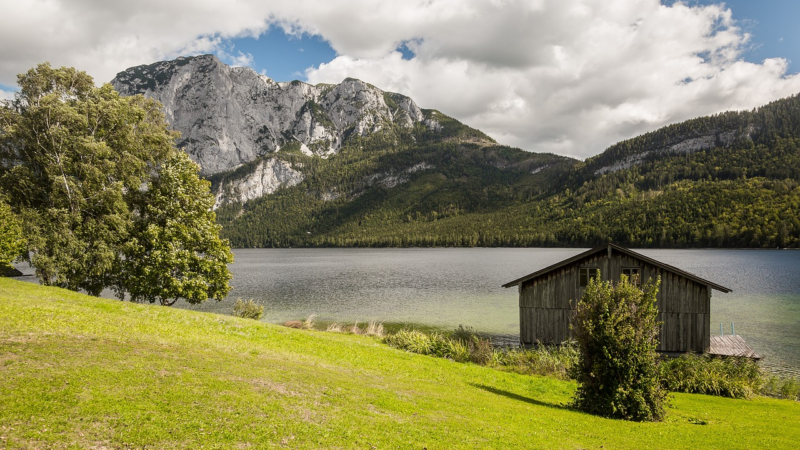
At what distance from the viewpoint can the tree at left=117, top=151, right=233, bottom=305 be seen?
29.2 meters

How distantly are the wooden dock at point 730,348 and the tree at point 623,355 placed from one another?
17.5 m

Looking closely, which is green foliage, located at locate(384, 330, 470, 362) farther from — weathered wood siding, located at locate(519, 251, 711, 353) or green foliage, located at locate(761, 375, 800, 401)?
green foliage, located at locate(761, 375, 800, 401)

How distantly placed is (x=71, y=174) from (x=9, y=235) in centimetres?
584

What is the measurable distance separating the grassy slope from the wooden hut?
31.2 feet

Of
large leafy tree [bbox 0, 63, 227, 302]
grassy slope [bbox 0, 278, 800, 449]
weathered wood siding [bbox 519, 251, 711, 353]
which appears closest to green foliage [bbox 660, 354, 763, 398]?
grassy slope [bbox 0, 278, 800, 449]

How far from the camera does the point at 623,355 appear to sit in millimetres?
14594

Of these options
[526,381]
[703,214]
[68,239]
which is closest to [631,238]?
[703,214]

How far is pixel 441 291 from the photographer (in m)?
67.3

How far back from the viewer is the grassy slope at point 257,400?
322 inches

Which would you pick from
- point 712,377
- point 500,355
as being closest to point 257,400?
point 500,355

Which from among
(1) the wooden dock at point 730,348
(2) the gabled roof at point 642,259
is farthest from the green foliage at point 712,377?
(2) the gabled roof at point 642,259

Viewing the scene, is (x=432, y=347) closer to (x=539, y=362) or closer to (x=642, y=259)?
(x=539, y=362)

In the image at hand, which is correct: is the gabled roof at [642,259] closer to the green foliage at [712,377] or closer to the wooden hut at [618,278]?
the wooden hut at [618,278]

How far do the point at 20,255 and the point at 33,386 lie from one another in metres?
26.1
